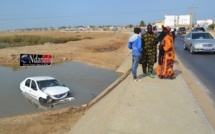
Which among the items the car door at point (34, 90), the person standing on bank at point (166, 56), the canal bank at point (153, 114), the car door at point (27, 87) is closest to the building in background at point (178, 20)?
the car door at point (27, 87)

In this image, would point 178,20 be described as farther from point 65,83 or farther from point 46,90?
point 46,90

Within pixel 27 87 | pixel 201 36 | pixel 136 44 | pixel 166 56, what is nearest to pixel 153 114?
pixel 136 44

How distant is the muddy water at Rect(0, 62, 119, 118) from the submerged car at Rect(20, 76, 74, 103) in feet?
1.20

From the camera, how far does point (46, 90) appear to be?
1669 cm

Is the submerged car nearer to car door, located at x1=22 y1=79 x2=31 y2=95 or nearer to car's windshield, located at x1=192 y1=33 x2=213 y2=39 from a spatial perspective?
car door, located at x1=22 y1=79 x2=31 y2=95

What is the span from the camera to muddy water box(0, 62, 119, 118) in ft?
50.1

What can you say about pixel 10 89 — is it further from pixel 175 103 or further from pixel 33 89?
pixel 175 103

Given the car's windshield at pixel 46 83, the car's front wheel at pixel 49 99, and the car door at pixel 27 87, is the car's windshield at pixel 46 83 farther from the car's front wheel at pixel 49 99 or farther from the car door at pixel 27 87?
the car's front wheel at pixel 49 99

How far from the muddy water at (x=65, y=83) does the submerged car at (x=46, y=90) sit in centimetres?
37

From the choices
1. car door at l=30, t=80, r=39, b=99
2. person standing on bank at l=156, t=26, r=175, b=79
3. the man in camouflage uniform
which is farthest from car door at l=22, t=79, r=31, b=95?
person standing on bank at l=156, t=26, r=175, b=79

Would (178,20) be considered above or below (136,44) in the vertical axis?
above

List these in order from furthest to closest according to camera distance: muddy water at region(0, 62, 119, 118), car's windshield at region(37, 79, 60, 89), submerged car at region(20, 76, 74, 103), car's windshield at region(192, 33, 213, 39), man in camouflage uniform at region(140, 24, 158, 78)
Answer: car's windshield at region(192, 33, 213, 39), car's windshield at region(37, 79, 60, 89), submerged car at region(20, 76, 74, 103), muddy water at region(0, 62, 119, 118), man in camouflage uniform at region(140, 24, 158, 78)

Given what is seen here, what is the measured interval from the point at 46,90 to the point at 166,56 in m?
8.48

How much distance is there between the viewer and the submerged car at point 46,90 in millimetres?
16234
